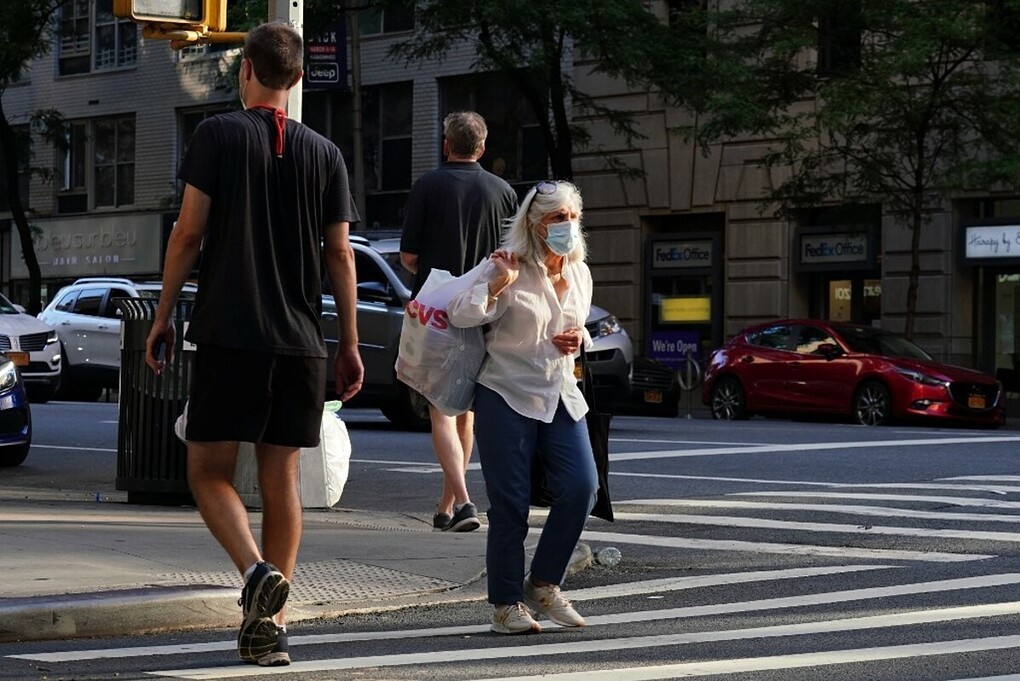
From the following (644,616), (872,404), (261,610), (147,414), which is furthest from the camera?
(872,404)

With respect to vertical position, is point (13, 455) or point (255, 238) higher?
point (255, 238)

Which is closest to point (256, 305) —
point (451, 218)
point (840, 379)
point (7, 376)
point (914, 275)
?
point (451, 218)

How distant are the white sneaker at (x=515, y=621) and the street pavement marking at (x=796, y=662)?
0.90 meters

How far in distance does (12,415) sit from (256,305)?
8.86 metres

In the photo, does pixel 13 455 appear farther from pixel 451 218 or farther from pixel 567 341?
pixel 567 341

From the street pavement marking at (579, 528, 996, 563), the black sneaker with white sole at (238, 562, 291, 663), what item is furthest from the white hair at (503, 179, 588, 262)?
the street pavement marking at (579, 528, 996, 563)

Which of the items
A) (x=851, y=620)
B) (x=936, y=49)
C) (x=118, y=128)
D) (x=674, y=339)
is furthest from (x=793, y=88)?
(x=851, y=620)

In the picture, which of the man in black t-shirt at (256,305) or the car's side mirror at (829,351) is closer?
the man in black t-shirt at (256,305)

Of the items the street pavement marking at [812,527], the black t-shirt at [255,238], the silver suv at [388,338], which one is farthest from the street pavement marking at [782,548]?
the silver suv at [388,338]

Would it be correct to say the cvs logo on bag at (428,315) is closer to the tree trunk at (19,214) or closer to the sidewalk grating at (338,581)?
the sidewalk grating at (338,581)

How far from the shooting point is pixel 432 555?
900cm

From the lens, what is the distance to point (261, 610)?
20.0ft

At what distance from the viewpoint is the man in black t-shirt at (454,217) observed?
32.4 ft

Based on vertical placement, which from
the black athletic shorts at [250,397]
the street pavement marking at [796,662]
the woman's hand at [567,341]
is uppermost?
the woman's hand at [567,341]
